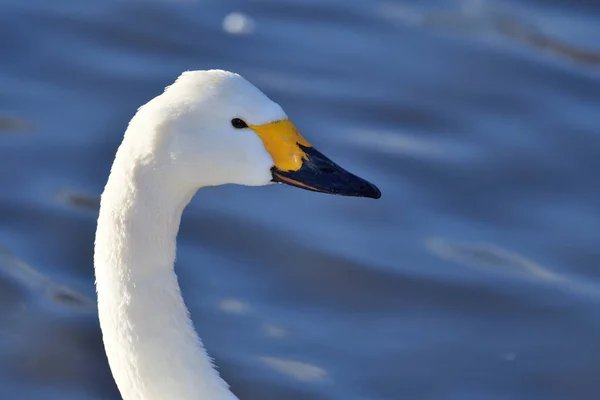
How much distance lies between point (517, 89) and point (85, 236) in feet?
9.64

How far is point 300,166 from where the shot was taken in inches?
190

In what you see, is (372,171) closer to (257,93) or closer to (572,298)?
(572,298)

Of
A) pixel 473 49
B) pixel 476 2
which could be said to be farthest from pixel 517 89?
pixel 476 2

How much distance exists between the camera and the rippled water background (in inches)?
265

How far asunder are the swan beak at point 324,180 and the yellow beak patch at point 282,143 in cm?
3

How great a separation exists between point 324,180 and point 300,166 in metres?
0.11

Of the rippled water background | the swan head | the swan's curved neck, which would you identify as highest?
the rippled water background

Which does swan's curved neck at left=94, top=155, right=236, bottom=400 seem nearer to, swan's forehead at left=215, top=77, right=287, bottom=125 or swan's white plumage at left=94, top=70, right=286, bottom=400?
swan's white plumage at left=94, top=70, right=286, bottom=400

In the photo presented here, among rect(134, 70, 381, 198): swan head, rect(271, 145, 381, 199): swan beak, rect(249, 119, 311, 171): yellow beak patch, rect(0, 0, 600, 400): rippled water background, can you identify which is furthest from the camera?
rect(0, 0, 600, 400): rippled water background

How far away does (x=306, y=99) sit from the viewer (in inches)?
335

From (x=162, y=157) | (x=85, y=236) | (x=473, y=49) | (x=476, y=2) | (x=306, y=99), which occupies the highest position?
(x=476, y=2)

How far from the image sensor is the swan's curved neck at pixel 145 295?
15.3 ft

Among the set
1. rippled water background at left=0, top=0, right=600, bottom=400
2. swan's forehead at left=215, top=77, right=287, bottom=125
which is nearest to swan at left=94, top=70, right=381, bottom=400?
swan's forehead at left=215, top=77, right=287, bottom=125

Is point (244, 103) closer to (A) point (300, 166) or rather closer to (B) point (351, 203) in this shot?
(A) point (300, 166)
